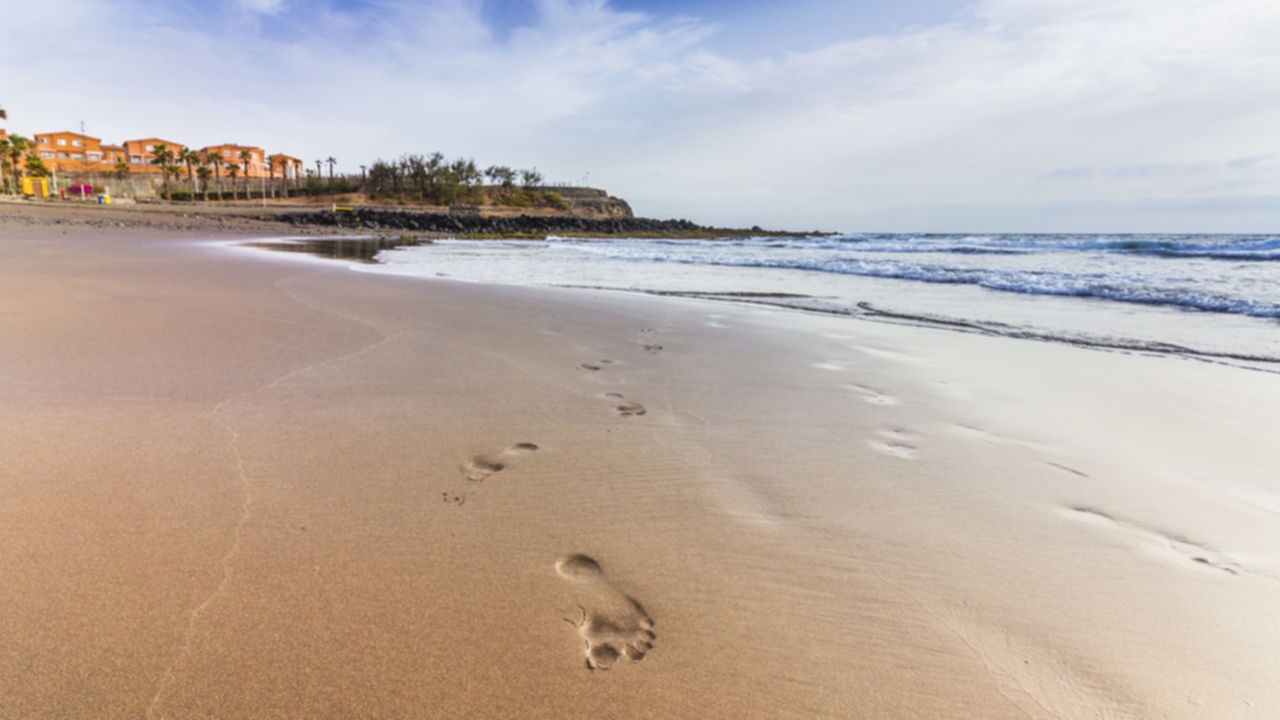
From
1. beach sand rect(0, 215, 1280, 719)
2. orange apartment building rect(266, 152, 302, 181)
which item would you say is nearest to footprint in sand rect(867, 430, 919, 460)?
beach sand rect(0, 215, 1280, 719)

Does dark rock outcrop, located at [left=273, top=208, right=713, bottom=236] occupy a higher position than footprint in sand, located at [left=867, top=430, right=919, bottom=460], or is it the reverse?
dark rock outcrop, located at [left=273, top=208, right=713, bottom=236]

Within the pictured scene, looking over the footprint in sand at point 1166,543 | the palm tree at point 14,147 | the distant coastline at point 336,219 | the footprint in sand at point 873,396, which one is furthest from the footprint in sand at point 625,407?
the palm tree at point 14,147

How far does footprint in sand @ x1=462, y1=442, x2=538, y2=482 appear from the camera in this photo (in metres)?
2.12

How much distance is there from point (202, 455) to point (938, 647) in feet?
7.82

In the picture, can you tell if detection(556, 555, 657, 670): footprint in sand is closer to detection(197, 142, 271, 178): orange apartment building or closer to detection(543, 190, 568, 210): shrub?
detection(543, 190, 568, 210): shrub

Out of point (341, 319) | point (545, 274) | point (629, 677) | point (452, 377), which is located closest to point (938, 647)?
point (629, 677)

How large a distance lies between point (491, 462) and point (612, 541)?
2.33ft

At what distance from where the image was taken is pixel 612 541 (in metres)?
1.74

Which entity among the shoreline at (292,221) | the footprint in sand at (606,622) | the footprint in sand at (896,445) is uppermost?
the shoreline at (292,221)

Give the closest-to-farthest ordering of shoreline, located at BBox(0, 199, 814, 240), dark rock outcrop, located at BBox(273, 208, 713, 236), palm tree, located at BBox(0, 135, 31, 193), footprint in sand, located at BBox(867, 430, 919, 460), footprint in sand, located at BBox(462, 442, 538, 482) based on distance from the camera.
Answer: footprint in sand, located at BBox(462, 442, 538, 482) → footprint in sand, located at BBox(867, 430, 919, 460) → shoreline, located at BBox(0, 199, 814, 240) → dark rock outcrop, located at BBox(273, 208, 713, 236) → palm tree, located at BBox(0, 135, 31, 193)

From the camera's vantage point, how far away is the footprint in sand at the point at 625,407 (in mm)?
2891

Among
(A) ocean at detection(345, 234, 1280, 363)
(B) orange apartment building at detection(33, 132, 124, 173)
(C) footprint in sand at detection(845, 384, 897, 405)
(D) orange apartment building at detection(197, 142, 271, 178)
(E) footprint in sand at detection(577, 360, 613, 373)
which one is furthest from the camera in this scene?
(D) orange apartment building at detection(197, 142, 271, 178)

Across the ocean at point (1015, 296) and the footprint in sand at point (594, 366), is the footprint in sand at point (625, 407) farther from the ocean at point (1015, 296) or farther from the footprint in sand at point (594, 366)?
the ocean at point (1015, 296)

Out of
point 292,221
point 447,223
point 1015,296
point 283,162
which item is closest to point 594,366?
point 1015,296
